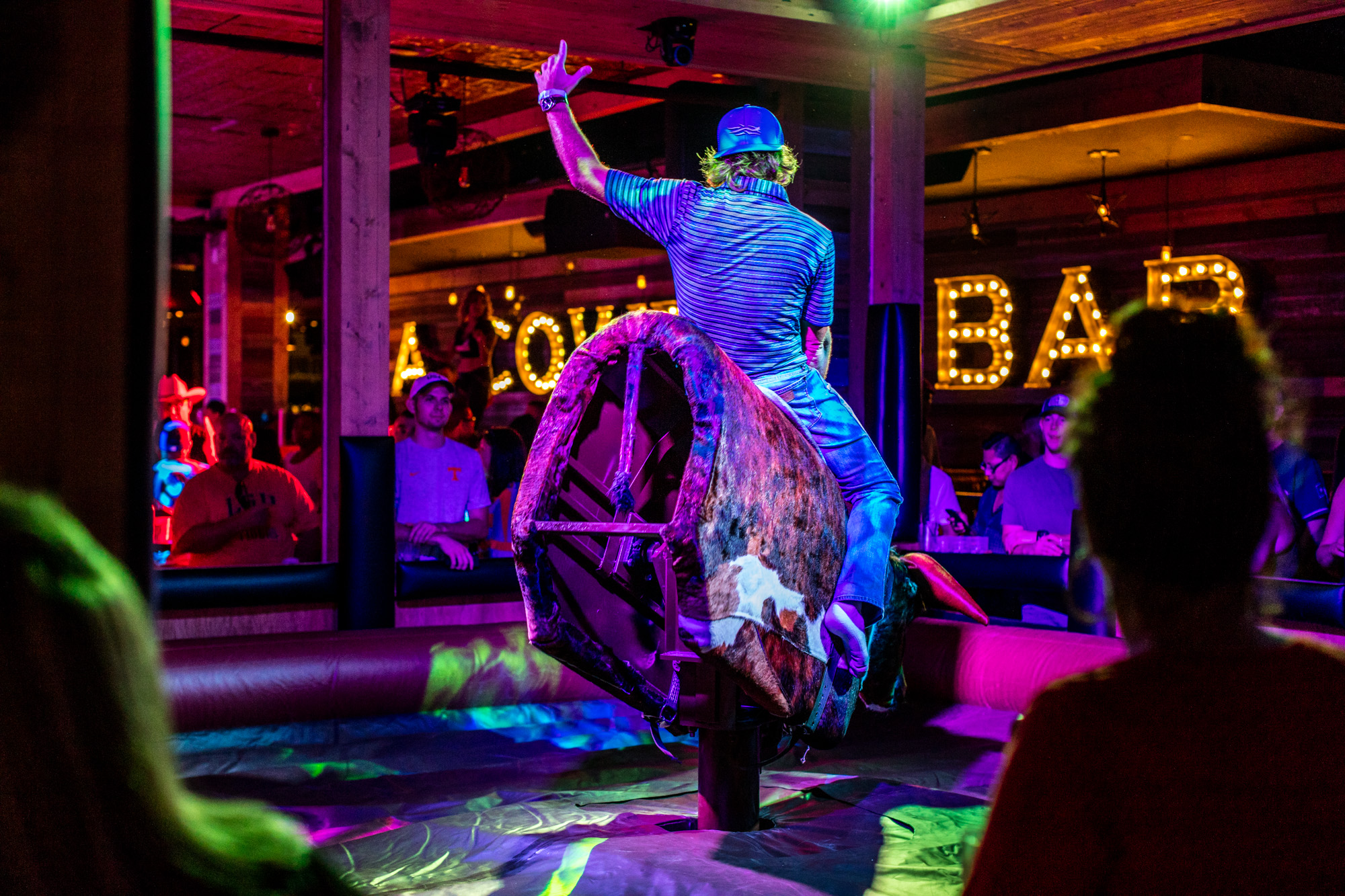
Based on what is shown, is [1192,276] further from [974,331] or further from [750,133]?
[750,133]

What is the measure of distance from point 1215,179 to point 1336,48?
180cm

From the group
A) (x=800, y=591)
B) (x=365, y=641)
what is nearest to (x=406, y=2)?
(x=365, y=641)

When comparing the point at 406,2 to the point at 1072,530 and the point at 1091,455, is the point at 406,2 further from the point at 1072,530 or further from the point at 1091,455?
the point at 1091,455

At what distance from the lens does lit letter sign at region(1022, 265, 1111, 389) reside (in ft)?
A: 37.3

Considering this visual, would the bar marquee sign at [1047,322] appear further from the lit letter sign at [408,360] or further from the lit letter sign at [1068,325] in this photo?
the lit letter sign at [408,360]

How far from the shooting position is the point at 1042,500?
21.2 feet

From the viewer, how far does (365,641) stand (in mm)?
5180

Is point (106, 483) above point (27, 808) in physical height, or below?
above

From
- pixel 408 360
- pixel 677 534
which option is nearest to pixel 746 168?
pixel 677 534

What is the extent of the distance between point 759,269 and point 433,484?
10.4 ft

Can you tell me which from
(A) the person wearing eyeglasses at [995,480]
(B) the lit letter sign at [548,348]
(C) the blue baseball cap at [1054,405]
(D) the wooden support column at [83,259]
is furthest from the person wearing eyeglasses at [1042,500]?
(B) the lit letter sign at [548,348]

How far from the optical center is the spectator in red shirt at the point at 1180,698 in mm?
977

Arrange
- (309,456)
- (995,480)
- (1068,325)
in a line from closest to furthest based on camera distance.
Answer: (995,480), (309,456), (1068,325)

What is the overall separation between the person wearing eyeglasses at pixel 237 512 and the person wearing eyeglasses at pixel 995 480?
161 inches
